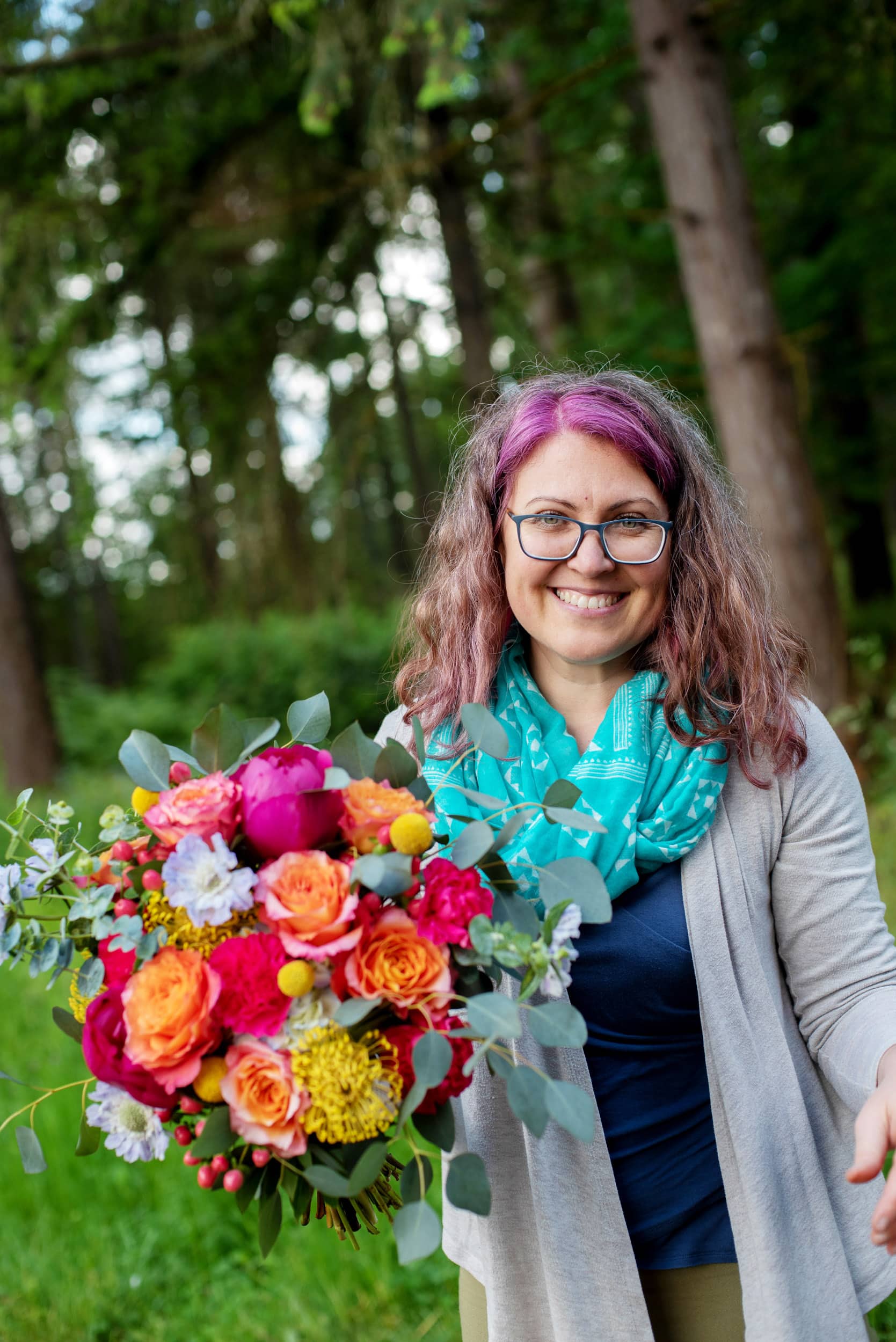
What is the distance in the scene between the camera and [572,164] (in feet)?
31.1

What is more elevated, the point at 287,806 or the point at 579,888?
the point at 287,806

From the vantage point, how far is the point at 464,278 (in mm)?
7688

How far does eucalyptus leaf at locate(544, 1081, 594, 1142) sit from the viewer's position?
1.00m

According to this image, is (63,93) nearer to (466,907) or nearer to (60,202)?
(60,202)

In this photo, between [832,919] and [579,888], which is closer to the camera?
[579,888]

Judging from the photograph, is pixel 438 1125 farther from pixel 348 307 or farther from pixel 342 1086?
pixel 348 307

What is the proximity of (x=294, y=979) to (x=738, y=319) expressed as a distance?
511cm

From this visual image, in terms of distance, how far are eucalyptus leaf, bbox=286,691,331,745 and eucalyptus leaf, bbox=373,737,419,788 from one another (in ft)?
0.34

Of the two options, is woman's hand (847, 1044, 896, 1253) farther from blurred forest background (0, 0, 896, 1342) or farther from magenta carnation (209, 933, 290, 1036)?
blurred forest background (0, 0, 896, 1342)

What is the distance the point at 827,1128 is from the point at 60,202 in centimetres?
685

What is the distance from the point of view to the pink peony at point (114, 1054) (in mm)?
1070


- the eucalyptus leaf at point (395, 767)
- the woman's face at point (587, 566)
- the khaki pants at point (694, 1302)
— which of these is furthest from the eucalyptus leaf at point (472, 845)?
the khaki pants at point (694, 1302)

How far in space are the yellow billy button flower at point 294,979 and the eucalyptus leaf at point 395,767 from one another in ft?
0.82

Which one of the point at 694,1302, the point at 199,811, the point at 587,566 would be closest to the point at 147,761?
the point at 199,811
